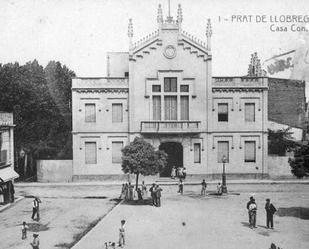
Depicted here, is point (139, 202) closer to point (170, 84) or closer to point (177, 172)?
point (177, 172)

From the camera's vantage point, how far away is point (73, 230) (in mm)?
21938

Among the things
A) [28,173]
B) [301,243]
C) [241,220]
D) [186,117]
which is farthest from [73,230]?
[28,173]

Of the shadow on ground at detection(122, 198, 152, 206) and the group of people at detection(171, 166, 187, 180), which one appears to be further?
the group of people at detection(171, 166, 187, 180)

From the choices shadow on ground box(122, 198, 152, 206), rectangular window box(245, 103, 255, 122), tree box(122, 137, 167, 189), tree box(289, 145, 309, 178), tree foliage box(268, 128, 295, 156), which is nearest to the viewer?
tree box(289, 145, 309, 178)

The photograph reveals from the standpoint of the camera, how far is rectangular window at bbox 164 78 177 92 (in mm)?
41469

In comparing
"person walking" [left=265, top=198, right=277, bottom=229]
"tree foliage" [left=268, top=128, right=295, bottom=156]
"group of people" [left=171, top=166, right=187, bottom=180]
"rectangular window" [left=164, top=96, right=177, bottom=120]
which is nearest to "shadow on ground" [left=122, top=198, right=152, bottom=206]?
"person walking" [left=265, top=198, right=277, bottom=229]

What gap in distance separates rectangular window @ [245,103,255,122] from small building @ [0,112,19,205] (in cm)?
2170

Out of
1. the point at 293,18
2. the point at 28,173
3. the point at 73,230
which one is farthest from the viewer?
the point at 28,173

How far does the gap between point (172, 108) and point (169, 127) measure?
1977mm

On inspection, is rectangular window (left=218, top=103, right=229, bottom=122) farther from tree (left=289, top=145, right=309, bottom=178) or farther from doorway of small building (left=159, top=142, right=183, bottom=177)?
tree (left=289, top=145, right=309, bottom=178)

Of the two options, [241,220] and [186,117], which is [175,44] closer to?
[186,117]

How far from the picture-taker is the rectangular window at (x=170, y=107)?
1631 inches

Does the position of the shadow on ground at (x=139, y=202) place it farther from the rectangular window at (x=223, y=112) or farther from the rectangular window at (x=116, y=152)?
the rectangular window at (x=223, y=112)

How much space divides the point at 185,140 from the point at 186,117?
2213 mm
